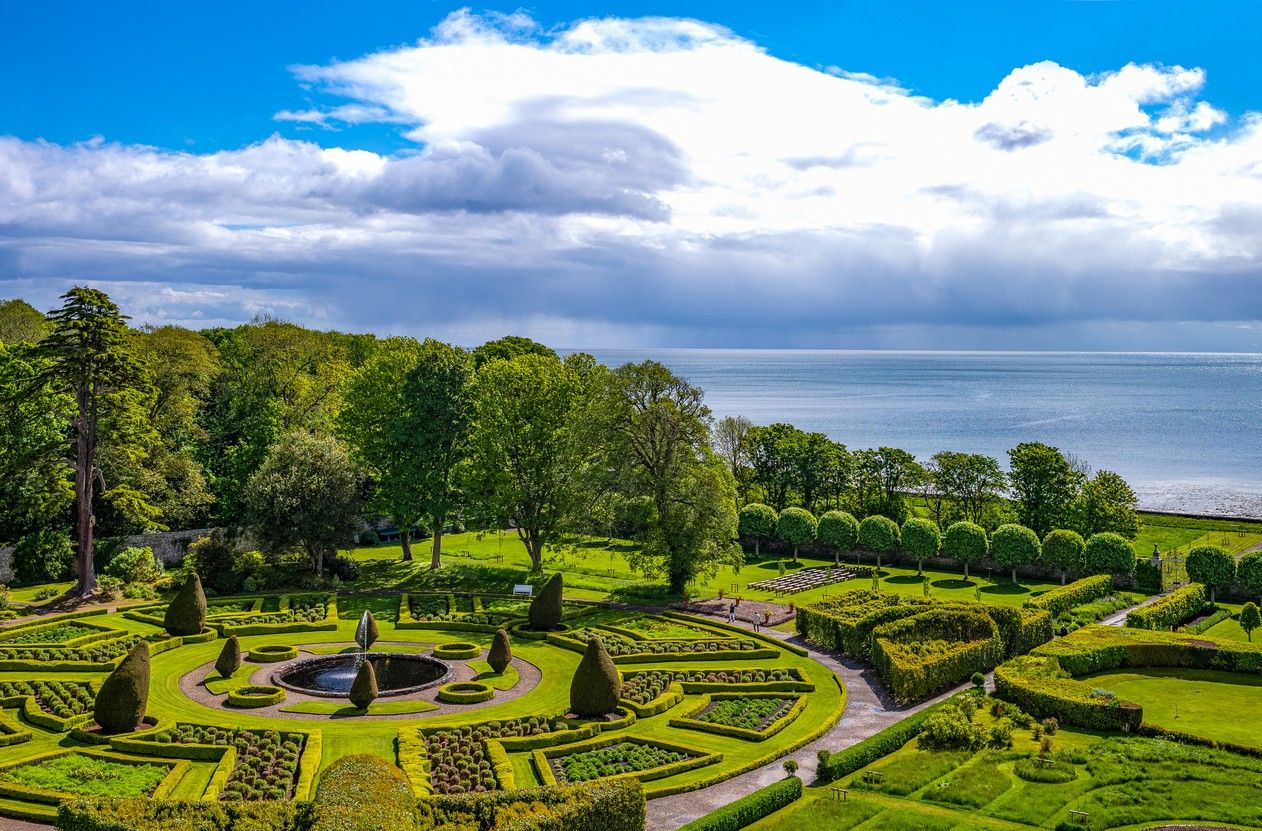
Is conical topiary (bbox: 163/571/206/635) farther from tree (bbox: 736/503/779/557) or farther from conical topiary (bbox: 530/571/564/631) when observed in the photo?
tree (bbox: 736/503/779/557)

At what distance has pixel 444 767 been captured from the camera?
30.8 m

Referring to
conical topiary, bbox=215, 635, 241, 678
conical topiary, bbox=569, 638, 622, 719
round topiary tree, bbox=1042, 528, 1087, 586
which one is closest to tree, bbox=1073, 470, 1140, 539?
round topiary tree, bbox=1042, 528, 1087, 586

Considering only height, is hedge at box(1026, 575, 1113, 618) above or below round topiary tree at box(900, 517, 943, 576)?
below

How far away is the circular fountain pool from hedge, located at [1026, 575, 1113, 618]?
30590mm

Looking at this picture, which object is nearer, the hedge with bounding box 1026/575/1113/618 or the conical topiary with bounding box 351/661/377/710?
the conical topiary with bounding box 351/661/377/710

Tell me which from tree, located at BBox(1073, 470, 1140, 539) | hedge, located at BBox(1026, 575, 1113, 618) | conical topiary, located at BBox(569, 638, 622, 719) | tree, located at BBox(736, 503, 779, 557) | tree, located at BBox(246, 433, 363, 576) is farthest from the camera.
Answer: tree, located at BBox(736, 503, 779, 557)

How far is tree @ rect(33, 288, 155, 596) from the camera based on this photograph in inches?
2126

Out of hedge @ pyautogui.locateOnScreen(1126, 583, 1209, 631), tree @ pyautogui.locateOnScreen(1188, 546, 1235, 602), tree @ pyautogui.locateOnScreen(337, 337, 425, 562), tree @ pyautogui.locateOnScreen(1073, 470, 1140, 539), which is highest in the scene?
tree @ pyautogui.locateOnScreen(337, 337, 425, 562)

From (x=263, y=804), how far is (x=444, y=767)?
7.58 metres

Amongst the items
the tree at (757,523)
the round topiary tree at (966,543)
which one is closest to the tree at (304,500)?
the tree at (757,523)

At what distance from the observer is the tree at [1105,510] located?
6812cm

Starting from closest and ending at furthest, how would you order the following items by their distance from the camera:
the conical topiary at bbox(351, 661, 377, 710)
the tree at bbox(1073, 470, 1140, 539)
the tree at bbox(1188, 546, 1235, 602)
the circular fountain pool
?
the conical topiary at bbox(351, 661, 377, 710)
the circular fountain pool
the tree at bbox(1188, 546, 1235, 602)
the tree at bbox(1073, 470, 1140, 539)

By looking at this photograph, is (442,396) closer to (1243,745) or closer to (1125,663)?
(1125,663)

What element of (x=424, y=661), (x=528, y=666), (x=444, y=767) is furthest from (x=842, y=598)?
(x=444, y=767)
